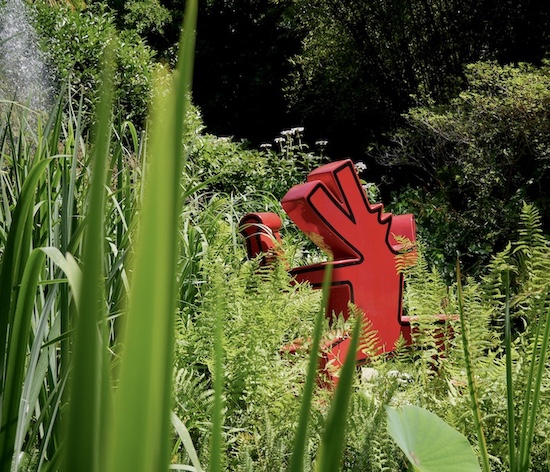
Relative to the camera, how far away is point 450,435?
77 centimetres

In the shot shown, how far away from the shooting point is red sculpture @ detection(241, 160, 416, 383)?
8.93 ft

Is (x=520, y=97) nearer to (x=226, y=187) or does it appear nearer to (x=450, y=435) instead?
(x=226, y=187)

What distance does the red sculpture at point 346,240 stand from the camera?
2721 mm

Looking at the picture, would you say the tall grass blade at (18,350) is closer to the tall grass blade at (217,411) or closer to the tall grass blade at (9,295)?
the tall grass blade at (9,295)

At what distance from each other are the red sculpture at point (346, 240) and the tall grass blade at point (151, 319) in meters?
2.44

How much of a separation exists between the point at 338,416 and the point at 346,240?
270 centimetres

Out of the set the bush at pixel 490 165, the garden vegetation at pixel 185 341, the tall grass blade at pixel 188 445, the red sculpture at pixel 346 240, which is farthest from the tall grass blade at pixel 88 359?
the bush at pixel 490 165

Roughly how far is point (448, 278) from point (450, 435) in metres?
5.98

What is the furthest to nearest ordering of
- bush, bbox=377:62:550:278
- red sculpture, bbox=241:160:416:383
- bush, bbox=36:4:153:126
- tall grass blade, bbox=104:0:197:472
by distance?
bush, bbox=36:4:153:126 → bush, bbox=377:62:550:278 → red sculpture, bbox=241:160:416:383 → tall grass blade, bbox=104:0:197:472

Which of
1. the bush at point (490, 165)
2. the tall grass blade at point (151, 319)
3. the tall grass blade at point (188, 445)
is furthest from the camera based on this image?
the bush at point (490, 165)

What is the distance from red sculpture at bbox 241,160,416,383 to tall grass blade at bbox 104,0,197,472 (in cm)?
244

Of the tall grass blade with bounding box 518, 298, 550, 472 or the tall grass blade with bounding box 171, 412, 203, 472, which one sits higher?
the tall grass blade with bounding box 518, 298, 550, 472

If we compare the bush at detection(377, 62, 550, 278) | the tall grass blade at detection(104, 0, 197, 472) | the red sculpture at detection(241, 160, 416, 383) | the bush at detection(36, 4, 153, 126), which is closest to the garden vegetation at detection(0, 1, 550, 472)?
the tall grass blade at detection(104, 0, 197, 472)

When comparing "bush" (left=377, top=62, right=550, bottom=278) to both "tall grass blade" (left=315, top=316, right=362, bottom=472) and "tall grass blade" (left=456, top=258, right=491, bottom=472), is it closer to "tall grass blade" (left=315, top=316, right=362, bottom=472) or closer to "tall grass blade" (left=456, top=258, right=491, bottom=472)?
"tall grass blade" (left=456, top=258, right=491, bottom=472)
